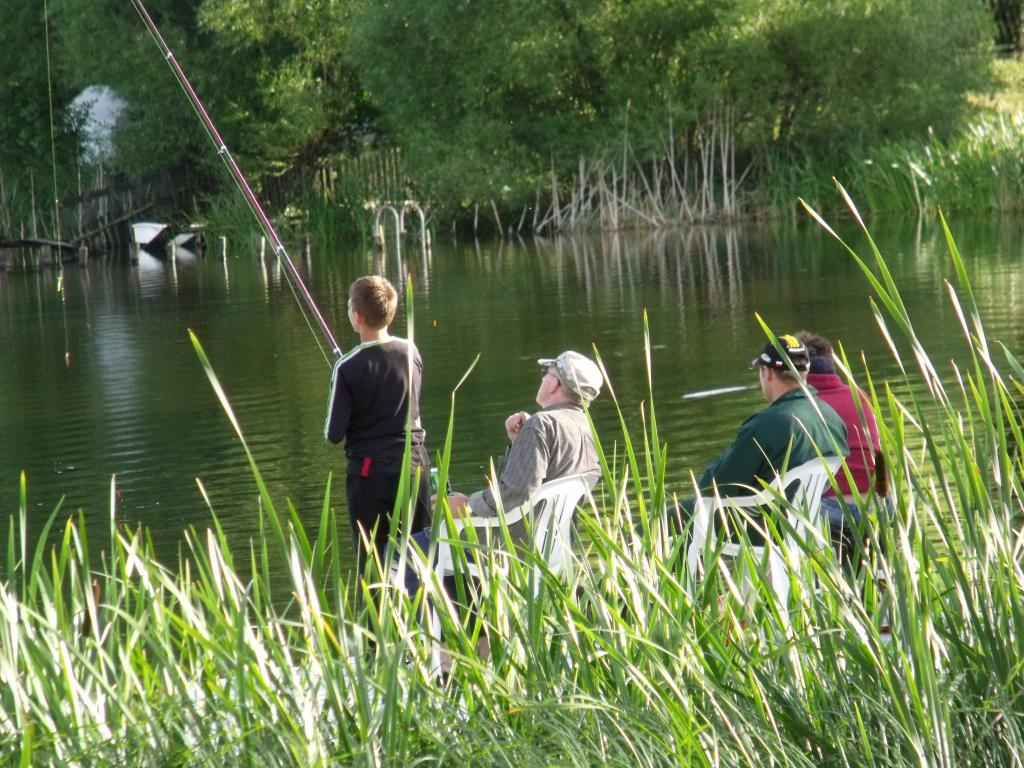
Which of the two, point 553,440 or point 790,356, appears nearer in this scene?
point 553,440

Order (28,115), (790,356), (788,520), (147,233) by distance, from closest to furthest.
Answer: (788,520), (790,356), (147,233), (28,115)

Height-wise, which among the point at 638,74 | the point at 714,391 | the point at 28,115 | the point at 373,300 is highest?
the point at 28,115

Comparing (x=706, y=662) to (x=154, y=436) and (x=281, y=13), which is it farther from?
(x=281, y=13)

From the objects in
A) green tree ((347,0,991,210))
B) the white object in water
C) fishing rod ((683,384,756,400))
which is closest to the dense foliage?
green tree ((347,0,991,210))

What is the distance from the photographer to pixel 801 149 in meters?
33.5

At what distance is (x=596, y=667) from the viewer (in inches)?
121

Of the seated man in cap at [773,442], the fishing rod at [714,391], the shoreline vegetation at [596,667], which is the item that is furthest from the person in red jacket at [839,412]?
the fishing rod at [714,391]

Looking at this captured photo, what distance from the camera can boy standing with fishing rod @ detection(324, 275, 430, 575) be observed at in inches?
203

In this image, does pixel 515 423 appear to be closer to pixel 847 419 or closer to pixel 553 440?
pixel 553 440

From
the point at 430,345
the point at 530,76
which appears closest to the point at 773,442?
the point at 430,345

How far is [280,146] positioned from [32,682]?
35831 mm

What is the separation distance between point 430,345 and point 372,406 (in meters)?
9.93

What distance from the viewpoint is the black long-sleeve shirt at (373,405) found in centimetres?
520

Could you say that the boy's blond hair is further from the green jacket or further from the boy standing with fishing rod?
the green jacket
